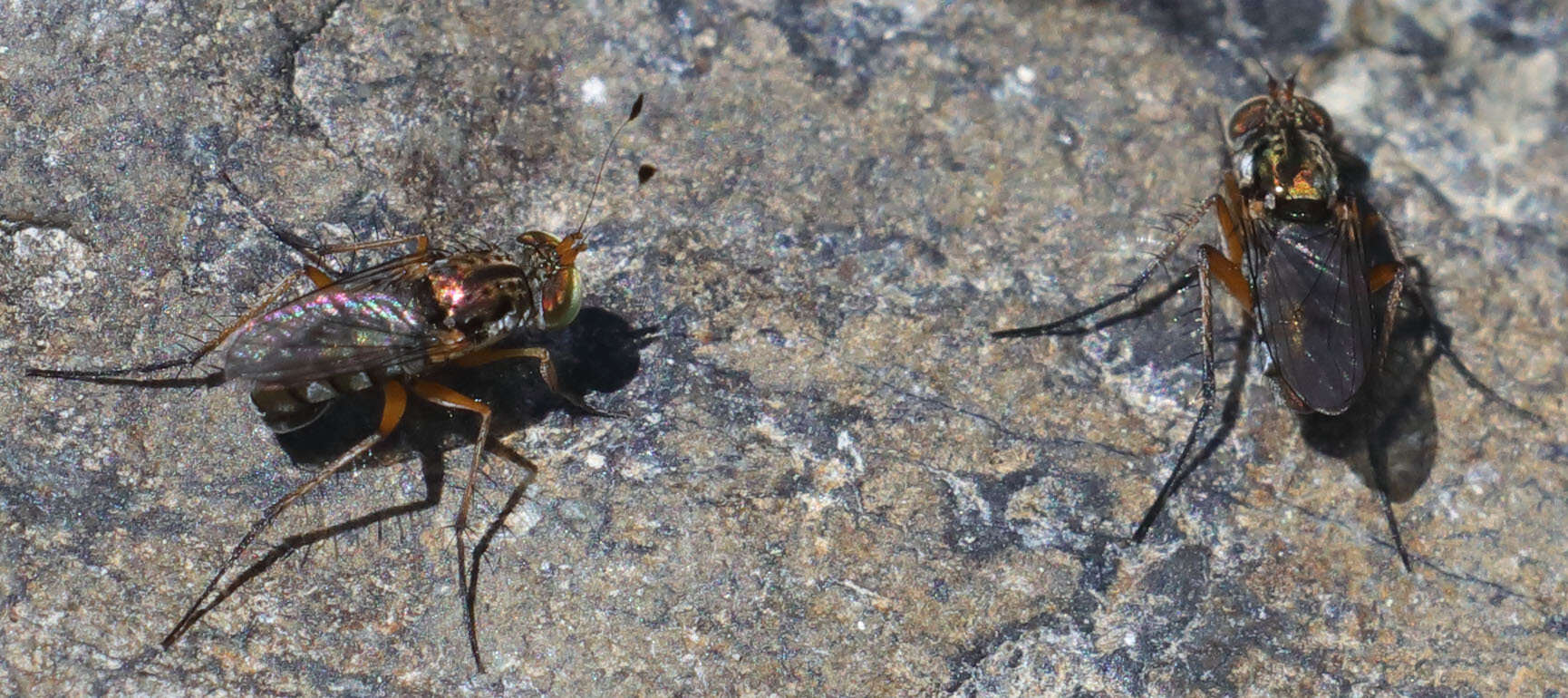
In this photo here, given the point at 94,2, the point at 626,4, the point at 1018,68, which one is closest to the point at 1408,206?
the point at 1018,68

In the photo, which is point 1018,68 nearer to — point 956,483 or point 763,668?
point 956,483

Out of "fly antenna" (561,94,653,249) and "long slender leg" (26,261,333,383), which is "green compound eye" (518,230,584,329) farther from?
"long slender leg" (26,261,333,383)

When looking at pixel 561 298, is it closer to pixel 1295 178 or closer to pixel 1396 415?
pixel 1295 178

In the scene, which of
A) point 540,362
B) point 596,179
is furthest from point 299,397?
point 596,179

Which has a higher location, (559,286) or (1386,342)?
(559,286)

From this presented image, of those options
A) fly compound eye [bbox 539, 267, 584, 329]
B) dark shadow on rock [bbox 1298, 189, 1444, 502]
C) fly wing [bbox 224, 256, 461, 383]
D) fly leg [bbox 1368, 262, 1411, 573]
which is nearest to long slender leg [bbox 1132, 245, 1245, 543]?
dark shadow on rock [bbox 1298, 189, 1444, 502]

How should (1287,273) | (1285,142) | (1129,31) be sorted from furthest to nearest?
(1129,31)
(1285,142)
(1287,273)
